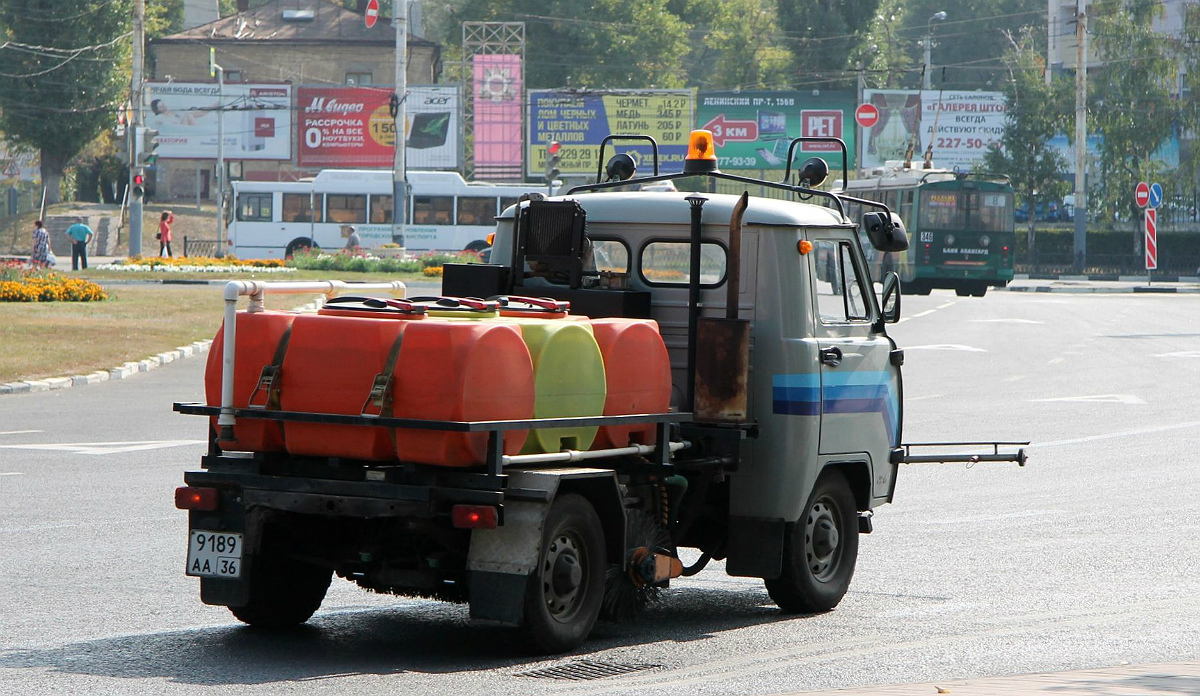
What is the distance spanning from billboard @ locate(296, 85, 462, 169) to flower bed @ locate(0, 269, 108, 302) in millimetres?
37518

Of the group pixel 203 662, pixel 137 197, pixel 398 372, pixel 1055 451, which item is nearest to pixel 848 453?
pixel 398 372

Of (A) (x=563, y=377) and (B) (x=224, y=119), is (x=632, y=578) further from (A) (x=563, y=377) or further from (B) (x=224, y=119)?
(B) (x=224, y=119)

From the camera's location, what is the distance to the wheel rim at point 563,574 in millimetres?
6574

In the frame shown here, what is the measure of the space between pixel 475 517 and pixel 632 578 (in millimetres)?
1208

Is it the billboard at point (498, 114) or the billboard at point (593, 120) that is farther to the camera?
the billboard at point (593, 120)

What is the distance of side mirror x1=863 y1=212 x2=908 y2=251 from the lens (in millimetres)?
8031

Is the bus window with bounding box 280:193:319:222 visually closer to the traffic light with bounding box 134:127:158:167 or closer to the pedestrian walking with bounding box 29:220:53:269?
the traffic light with bounding box 134:127:158:167

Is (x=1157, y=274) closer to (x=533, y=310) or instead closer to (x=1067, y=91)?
(x=1067, y=91)

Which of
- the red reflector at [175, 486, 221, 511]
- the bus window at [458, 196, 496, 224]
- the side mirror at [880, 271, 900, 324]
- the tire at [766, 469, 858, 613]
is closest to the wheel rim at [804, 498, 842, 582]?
the tire at [766, 469, 858, 613]

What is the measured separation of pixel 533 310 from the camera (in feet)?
22.8

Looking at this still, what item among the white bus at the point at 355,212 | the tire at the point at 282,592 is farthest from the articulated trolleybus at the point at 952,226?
the tire at the point at 282,592

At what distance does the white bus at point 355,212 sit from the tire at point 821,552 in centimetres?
4887

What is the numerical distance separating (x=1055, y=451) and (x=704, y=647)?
881cm

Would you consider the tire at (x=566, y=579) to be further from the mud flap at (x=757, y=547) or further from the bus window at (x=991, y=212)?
the bus window at (x=991, y=212)
